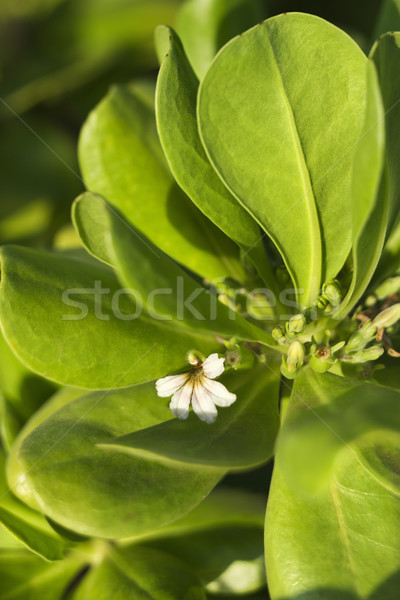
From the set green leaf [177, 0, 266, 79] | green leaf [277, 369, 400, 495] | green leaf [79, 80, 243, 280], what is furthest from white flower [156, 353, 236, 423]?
green leaf [177, 0, 266, 79]

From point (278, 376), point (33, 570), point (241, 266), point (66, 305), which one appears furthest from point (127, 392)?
point (33, 570)

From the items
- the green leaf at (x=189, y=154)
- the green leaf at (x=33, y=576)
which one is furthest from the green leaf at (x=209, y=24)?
the green leaf at (x=33, y=576)

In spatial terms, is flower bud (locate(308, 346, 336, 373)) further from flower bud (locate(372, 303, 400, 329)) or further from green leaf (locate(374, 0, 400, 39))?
green leaf (locate(374, 0, 400, 39))

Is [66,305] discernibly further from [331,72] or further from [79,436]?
[331,72]

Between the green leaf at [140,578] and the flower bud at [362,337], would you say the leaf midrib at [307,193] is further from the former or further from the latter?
the green leaf at [140,578]

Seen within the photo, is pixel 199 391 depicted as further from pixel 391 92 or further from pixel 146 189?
pixel 391 92

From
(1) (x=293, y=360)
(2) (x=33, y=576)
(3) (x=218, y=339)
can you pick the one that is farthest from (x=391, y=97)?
(2) (x=33, y=576)
